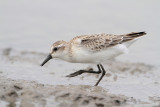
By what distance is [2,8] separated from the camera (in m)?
14.3

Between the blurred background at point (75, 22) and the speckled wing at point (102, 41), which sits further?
the blurred background at point (75, 22)

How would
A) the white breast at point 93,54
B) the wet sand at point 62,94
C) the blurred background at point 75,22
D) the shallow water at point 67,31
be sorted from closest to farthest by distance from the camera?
the wet sand at point 62,94, the white breast at point 93,54, the shallow water at point 67,31, the blurred background at point 75,22

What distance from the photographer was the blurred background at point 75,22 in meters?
12.2

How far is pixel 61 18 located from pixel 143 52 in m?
3.27

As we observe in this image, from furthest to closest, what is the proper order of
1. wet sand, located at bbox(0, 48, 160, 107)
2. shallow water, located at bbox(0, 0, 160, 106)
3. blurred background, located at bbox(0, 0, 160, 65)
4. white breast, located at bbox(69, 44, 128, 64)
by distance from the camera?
blurred background, located at bbox(0, 0, 160, 65) < shallow water, located at bbox(0, 0, 160, 106) < white breast, located at bbox(69, 44, 128, 64) < wet sand, located at bbox(0, 48, 160, 107)

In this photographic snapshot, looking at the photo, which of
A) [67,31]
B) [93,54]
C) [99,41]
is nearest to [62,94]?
[93,54]

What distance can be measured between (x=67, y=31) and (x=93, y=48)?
4.65m

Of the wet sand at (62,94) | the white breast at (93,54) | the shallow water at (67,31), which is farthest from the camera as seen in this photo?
the shallow water at (67,31)

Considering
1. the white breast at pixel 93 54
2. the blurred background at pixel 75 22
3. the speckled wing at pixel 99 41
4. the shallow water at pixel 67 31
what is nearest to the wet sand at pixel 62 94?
the shallow water at pixel 67 31

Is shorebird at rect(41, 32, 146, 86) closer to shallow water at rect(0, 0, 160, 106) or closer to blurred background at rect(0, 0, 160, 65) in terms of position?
shallow water at rect(0, 0, 160, 106)

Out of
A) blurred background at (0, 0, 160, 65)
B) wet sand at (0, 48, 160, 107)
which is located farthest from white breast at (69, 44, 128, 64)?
blurred background at (0, 0, 160, 65)

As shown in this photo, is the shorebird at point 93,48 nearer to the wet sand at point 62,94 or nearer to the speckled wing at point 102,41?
the speckled wing at point 102,41

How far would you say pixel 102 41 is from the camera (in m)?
8.65

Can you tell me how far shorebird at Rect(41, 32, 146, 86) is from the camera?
8.52 m
